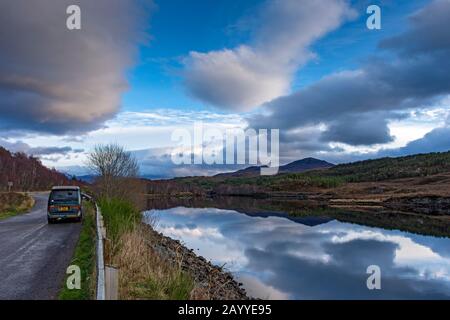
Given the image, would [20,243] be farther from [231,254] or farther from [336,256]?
[336,256]

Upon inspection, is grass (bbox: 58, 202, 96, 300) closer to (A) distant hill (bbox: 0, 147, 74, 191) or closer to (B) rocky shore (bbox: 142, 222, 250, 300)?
(B) rocky shore (bbox: 142, 222, 250, 300)

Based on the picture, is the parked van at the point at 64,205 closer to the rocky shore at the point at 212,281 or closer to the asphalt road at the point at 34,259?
the asphalt road at the point at 34,259

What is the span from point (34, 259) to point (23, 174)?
A: 104839 millimetres

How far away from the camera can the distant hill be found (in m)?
99.1

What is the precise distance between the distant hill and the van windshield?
74158mm

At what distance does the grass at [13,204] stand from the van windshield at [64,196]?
8.46 m

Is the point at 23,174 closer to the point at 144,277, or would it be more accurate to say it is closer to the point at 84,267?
the point at 84,267

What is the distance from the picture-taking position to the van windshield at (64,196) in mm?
23598

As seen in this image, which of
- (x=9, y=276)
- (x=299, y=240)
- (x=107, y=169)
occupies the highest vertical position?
(x=107, y=169)

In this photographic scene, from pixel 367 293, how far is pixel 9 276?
12864mm

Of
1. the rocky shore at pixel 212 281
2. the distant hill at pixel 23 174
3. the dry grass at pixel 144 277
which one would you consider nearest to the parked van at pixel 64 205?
the rocky shore at pixel 212 281

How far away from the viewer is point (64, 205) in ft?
77.7

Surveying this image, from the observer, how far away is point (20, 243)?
1598 cm
